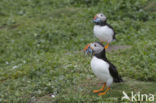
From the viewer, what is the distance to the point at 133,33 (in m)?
9.77

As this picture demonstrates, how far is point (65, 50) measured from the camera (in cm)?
907

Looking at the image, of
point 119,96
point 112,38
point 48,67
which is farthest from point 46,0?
point 119,96

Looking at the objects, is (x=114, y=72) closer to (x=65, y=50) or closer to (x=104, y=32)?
(x=104, y=32)

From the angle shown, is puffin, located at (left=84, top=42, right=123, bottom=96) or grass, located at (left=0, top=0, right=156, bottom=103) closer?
puffin, located at (left=84, top=42, right=123, bottom=96)

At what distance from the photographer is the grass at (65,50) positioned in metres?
5.77

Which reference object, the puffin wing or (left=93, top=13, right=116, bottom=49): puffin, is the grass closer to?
the puffin wing

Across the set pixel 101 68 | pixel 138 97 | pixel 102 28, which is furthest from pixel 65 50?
pixel 138 97

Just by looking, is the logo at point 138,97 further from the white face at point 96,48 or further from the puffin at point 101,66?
Result: the white face at point 96,48

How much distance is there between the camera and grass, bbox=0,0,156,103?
18.9ft

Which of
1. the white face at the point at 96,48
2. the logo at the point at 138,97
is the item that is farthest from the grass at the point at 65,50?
the white face at the point at 96,48

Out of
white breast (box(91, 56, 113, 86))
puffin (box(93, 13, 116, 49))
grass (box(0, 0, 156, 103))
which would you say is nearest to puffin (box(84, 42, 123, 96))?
white breast (box(91, 56, 113, 86))

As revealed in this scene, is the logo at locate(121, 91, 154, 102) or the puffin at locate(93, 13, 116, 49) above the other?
the puffin at locate(93, 13, 116, 49)

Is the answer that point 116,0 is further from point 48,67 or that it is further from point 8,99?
point 8,99

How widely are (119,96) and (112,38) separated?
3.89 metres
